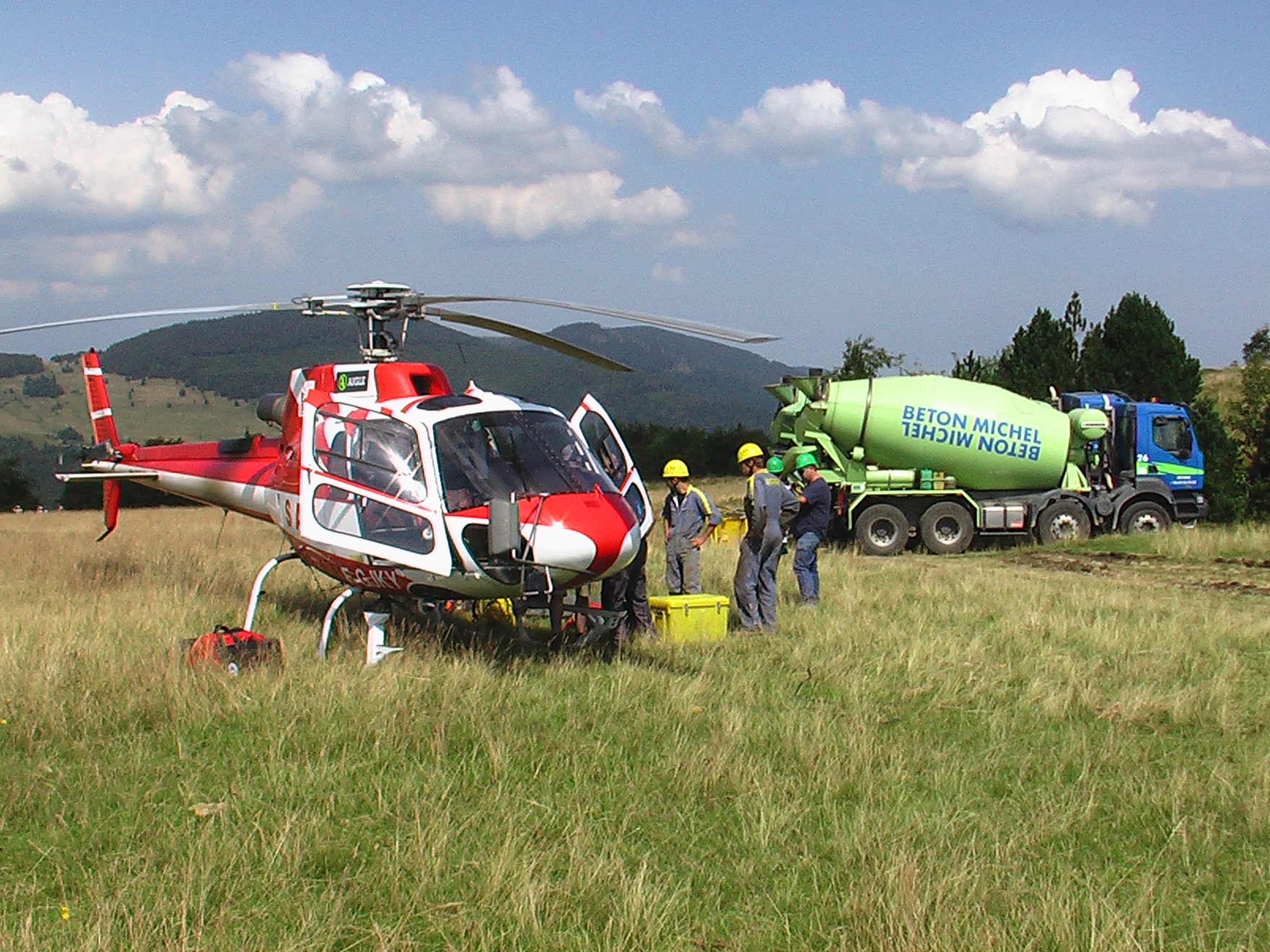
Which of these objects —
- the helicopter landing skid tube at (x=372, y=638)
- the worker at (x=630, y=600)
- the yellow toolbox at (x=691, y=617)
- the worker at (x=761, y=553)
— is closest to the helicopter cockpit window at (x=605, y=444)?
the worker at (x=630, y=600)

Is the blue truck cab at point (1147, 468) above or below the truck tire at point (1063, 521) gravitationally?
above

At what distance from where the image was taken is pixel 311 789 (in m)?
5.40

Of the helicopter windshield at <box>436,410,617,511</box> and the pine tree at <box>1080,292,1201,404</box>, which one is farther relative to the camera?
the pine tree at <box>1080,292,1201,404</box>

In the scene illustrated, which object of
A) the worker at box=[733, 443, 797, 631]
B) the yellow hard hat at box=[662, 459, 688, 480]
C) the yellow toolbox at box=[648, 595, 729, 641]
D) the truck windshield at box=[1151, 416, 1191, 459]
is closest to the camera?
the yellow toolbox at box=[648, 595, 729, 641]

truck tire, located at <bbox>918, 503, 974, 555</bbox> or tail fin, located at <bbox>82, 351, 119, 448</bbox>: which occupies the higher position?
tail fin, located at <bbox>82, 351, 119, 448</bbox>

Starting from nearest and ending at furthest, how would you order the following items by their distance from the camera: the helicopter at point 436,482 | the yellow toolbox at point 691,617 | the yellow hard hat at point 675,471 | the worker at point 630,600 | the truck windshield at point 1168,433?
1. the helicopter at point 436,482
2. the worker at point 630,600
3. the yellow toolbox at point 691,617
4. the yellow hard hat at point 675,471
5. the truck windshield at point 1168,433

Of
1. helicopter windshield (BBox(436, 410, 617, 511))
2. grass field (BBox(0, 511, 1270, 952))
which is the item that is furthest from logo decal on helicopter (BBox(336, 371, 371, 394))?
grass field (BBox(0, 511, 1270, 952))

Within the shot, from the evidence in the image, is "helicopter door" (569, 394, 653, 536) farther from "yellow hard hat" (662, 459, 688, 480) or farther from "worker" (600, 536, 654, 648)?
"yellow hard hat" (662, 459, 688, 480)

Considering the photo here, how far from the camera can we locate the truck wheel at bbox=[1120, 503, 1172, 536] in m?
20.5

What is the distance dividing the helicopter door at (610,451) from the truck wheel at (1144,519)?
13708 millimetres

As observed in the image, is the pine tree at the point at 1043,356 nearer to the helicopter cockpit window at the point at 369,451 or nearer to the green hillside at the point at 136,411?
the helicopter cockpit window at the point at 369,451

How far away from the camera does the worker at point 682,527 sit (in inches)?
463

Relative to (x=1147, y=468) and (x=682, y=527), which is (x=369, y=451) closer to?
(x=682, y=527)

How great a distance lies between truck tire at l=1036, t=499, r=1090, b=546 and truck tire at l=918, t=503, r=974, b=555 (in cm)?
123
